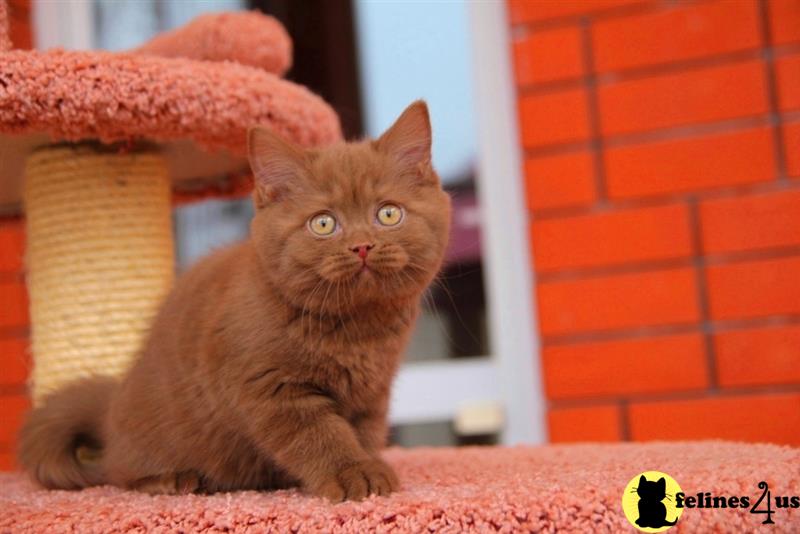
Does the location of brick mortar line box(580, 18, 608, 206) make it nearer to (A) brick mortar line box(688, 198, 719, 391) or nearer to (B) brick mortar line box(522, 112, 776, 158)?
(B) brick mortar line box(522, 112, 776, 158)

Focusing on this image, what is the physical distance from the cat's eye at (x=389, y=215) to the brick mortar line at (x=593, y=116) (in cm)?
102

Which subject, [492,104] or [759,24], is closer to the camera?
[759,24]

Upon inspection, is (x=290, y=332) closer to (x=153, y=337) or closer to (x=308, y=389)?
(x=308, y=389)

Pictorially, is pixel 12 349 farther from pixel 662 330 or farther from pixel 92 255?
pixel 662 330

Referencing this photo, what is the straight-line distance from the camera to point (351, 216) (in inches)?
38.1

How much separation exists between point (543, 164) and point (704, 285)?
428 millimetres

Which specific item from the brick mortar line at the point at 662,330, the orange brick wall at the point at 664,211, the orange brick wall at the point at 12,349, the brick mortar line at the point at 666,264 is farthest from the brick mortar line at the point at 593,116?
the orange brick wall at the point at 12,349

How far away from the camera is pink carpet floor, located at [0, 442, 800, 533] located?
777 mm

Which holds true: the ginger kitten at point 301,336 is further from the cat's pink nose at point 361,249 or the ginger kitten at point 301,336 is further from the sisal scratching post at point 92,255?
the sisal scratching post at point 92,255

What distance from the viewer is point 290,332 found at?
0.98 meters

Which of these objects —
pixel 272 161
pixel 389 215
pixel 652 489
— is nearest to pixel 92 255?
pixel 272 161

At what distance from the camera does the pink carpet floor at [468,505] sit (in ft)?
2.55

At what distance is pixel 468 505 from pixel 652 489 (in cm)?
17

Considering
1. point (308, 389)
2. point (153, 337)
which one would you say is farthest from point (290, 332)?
point (153, 337)
